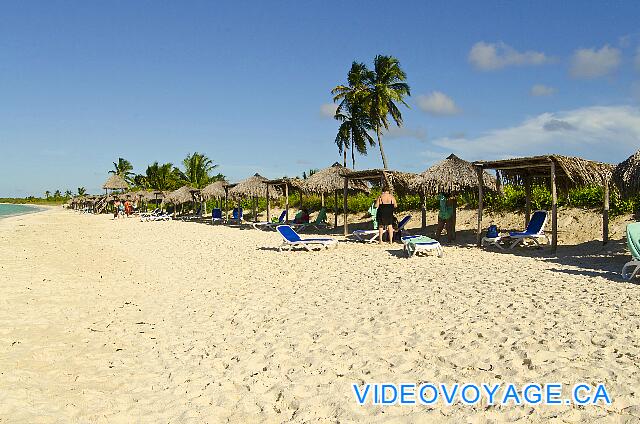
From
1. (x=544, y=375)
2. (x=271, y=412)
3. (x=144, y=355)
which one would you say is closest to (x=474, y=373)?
(x=544, y=375)

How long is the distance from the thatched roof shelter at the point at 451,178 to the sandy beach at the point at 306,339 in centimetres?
421

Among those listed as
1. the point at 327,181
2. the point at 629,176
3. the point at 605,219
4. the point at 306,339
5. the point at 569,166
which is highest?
the point at 327,181

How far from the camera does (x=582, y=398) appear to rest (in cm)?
287

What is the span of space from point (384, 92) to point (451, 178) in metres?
18.9

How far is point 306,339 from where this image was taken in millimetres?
4336

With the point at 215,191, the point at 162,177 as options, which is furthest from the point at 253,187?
the point at 162,177

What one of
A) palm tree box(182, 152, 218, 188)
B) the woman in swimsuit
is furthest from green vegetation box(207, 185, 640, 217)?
palm tree box(182, 152, 218, 188)

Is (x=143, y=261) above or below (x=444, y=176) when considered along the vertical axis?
below

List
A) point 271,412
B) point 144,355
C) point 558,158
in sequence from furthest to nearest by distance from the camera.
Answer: point 558,158 → point 144,355 → point 271,412

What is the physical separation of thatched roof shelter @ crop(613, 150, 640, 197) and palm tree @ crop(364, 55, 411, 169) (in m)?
21.2

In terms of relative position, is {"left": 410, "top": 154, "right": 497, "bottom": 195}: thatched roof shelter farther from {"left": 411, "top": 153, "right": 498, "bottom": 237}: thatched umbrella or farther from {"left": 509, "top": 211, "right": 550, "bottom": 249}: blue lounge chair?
{"left": 509, "top": 211, "right": 550, "bottom": 249}: blue lounge chair

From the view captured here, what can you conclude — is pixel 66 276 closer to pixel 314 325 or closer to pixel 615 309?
pixel 314 325

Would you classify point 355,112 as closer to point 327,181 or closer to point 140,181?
point 327,181

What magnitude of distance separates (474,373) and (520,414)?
0.60m
